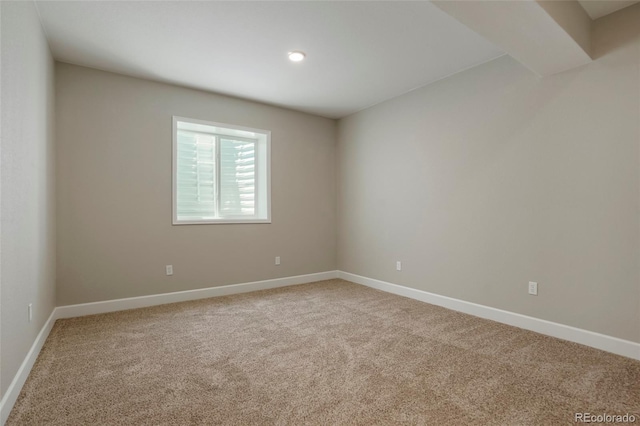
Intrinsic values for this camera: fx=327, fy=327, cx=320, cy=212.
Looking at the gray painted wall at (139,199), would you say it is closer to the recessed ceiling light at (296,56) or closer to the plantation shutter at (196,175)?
the plantation shutter at (196,175)

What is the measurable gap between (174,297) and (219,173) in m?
1.71

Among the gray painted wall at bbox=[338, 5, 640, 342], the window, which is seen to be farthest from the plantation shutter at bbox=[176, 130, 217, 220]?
the gray painted wall at bbox=[338, 5, 640, 342]

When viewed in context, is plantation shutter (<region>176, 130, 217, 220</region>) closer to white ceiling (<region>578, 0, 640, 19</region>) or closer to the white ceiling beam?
the white ceiling beam

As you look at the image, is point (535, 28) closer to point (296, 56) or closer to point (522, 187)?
point (522, 187)

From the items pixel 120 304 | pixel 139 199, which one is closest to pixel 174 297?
pixel 120 304

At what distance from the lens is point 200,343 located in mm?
2693

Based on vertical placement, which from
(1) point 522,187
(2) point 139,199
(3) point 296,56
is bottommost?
(2) point 139,199

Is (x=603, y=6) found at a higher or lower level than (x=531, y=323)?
higher

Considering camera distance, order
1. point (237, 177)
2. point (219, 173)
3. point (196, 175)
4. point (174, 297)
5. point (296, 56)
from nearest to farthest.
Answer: point (296, 56) < point (174, 297) < point (196, 175) < point (219, 173) < point (237, 177)

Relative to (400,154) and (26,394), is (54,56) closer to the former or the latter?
(26,394)

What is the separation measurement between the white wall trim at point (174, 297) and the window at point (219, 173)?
2.85 ft

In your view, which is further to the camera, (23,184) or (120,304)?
(120,304)

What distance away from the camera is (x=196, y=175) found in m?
4.34

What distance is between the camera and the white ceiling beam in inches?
76.2
